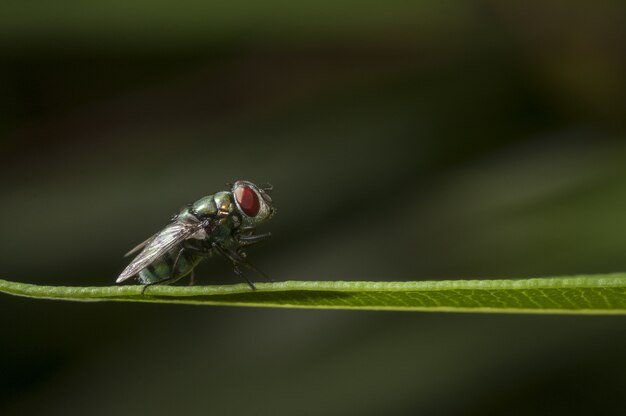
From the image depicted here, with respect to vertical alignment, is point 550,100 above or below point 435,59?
below

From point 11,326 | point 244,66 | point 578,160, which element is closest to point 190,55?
point 244,66

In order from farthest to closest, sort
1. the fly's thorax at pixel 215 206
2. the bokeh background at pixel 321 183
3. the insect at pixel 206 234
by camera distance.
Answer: the bokeh background at pixel 321 183 < the fly's thorax at pixel 215 206 < the insect at pixel 206 234

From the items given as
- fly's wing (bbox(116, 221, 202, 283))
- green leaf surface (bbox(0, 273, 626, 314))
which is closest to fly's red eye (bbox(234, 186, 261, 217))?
fly's wing (bbox(116, 221, 202, 283))

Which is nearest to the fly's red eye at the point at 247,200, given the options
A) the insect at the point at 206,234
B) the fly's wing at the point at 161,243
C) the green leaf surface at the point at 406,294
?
the insect at the point at 206,234

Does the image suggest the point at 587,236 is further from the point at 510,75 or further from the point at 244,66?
the point at 244,66

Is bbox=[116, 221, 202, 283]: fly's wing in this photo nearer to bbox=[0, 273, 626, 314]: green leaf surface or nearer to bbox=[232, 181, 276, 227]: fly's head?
bbox=[232, 181, 276, 227]: fly's head

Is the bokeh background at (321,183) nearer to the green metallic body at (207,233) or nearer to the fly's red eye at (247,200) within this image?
the green metallic body at (207,233)
